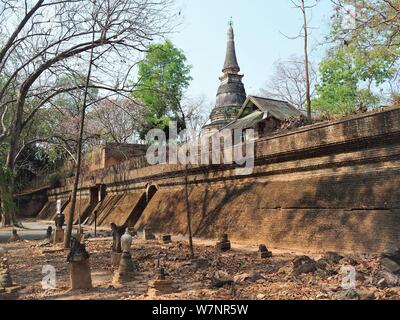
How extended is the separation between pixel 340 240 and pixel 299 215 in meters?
1.73

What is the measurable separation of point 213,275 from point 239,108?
2746cm

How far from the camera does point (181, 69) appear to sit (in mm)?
36031

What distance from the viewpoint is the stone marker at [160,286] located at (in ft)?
20.0

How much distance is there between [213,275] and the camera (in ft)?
24.0

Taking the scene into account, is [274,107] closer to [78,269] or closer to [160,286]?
[78,269]

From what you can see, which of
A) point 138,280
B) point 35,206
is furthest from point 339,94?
point 35,206

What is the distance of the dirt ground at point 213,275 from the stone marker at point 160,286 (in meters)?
0.11

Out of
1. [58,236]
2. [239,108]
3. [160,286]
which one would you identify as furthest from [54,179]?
[160,286]

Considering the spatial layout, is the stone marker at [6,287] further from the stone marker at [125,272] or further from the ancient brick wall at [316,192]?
the ancient brick wall at [316,192]

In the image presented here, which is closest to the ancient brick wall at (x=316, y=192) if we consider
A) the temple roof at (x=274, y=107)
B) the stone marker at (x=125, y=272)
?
the stone marker at (x=125, y=272)

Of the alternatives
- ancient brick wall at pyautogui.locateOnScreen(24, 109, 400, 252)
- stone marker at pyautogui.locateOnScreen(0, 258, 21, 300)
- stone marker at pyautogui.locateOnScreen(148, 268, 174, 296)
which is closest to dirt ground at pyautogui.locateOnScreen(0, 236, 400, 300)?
stone marker at pyautogui.locateOnScreen(148, 268, 174, 296)

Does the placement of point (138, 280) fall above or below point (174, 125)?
below

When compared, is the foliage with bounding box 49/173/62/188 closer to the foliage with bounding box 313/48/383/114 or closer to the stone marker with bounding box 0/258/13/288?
the foliage with bounding box 313/48/383/114
